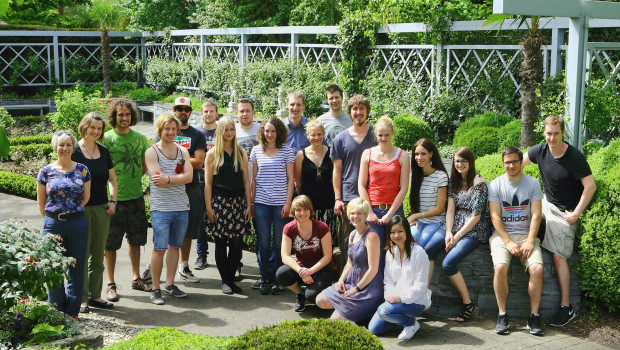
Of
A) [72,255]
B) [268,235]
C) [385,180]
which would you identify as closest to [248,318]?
[268,235]

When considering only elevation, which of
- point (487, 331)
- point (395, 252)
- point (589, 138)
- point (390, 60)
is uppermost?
point (390, 60)

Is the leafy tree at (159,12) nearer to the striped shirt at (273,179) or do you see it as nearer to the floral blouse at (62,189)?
the striped shirt at (273,179)

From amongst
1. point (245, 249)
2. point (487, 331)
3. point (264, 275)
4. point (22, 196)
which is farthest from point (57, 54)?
point (487, 331)

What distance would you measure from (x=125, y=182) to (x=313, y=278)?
6.88 feet

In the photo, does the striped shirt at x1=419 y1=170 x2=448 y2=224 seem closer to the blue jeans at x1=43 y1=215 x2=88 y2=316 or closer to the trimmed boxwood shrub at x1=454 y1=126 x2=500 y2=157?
the blue jeans at x1=43 y1=215 x2=88 y2=316

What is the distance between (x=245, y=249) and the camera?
Answer: 902 centimetres

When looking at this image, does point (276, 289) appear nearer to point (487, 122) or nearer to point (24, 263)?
point (24, 263)

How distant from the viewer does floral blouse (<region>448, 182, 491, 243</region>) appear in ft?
20.9

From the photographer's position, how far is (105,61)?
77.1ft

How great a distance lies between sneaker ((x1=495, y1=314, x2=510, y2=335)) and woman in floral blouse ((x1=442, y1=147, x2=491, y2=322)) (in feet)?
1.14

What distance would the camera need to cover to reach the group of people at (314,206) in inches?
242

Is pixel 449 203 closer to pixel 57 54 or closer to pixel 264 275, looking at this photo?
pixel 264 275

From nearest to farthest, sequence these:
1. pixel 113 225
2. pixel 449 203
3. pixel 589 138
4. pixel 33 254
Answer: pixel 33 254
pixel 449 203
pixel 113 225
pixel 589 138

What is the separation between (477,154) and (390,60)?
379 cm
